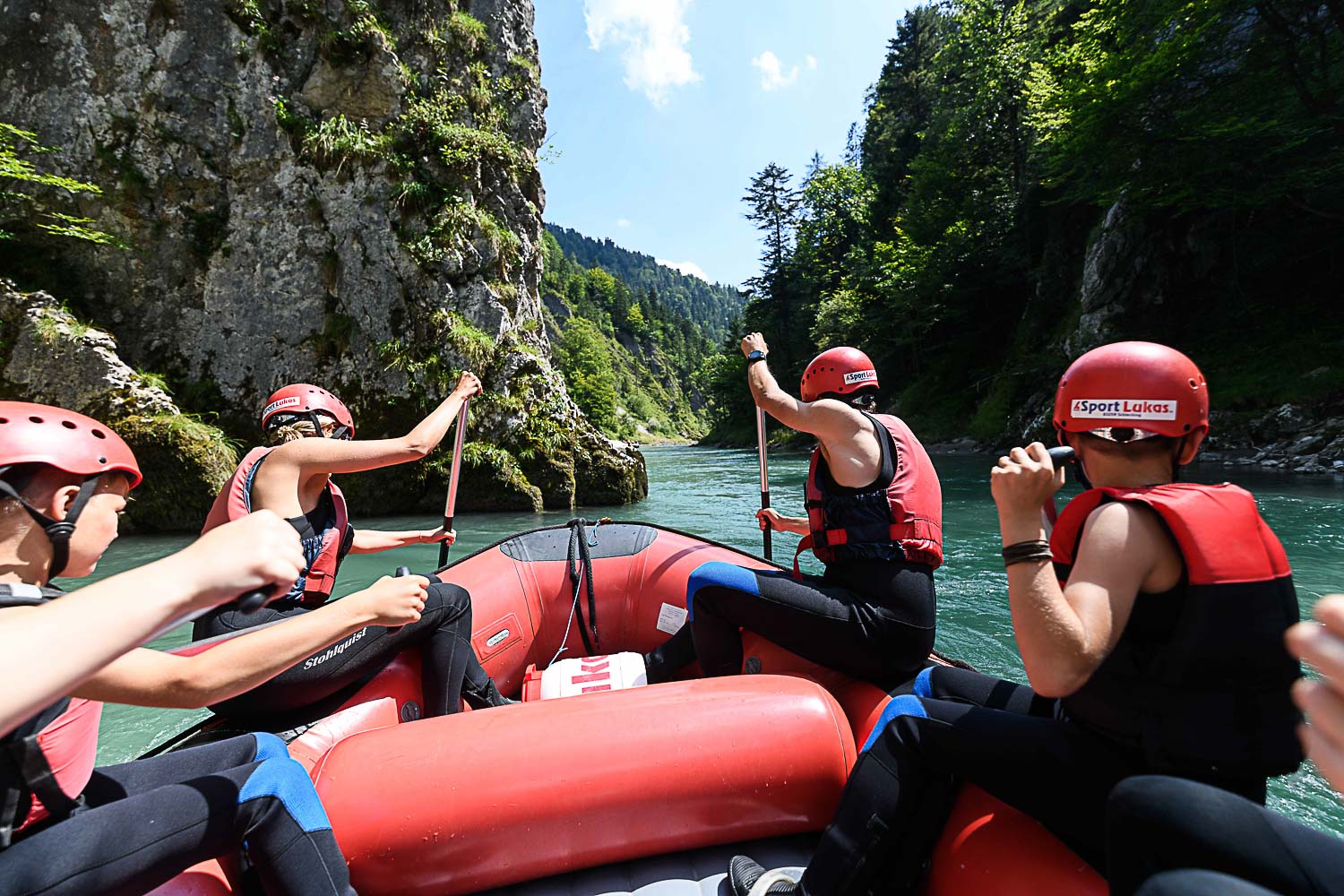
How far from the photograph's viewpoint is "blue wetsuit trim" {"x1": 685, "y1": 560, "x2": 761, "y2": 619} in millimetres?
2523

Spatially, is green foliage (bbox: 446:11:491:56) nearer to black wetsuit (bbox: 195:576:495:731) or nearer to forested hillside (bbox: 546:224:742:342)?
black wetsuit (bbox: 195:576:495:731)

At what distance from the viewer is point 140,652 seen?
1228 millimetres

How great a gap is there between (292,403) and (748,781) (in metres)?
2.64

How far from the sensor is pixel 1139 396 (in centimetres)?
→ 143

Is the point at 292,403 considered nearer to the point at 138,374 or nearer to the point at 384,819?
the point at 384,819

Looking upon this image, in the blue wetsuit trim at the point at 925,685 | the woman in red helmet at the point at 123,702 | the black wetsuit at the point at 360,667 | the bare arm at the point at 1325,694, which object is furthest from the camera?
the black wetsuit at the point at 360,667

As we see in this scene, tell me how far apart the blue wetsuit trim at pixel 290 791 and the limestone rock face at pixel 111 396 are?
953cm

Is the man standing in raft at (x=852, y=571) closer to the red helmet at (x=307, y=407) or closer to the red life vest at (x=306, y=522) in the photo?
the red life vest at (x=306, y=522)

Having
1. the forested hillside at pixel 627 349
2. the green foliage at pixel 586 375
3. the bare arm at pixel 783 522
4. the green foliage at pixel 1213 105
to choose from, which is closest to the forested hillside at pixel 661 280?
the forested hillside at pixel 627 349

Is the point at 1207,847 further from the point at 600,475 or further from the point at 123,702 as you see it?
the point at 600,475

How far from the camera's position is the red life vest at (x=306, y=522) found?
242 cm

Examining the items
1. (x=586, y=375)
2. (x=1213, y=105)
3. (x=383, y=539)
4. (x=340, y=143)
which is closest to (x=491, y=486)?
(x=340, y=143)

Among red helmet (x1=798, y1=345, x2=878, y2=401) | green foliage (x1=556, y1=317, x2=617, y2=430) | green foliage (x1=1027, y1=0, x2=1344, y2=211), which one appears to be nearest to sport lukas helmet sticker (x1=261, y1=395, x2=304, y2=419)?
red helmet (x1=798, y1=345, x2=878, y2=401)

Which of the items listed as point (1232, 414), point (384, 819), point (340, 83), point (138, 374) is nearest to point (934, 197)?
point (1232, 414)
